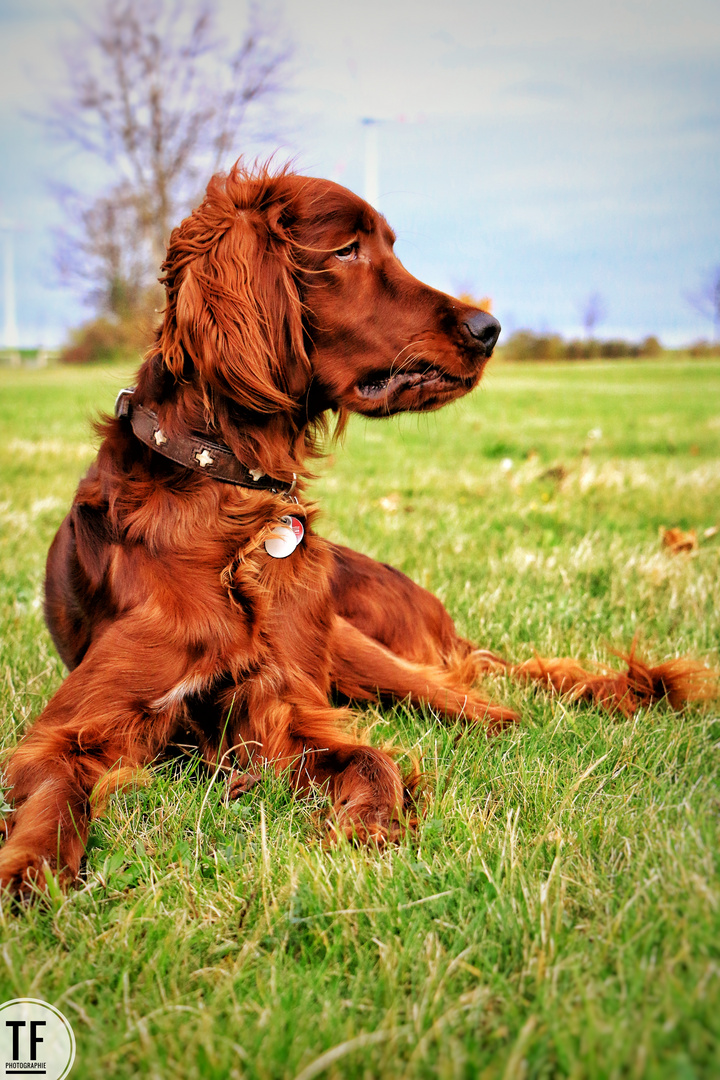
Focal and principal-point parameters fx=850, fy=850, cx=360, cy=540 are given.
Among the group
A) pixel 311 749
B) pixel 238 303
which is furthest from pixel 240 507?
pixel 311 749

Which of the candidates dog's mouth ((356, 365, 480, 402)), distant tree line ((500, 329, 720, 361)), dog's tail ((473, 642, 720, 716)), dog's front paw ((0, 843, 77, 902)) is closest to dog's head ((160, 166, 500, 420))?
dog's mouth ((356, 365, 480, 402))

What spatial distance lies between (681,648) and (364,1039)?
2.06m

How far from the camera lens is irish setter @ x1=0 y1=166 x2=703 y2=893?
70.7 inches

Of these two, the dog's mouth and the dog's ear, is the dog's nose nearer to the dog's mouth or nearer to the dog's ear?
the dog's mouth

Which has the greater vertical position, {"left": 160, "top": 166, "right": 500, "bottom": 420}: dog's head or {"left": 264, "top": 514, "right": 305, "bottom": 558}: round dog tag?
{"left": 160, "top": 166, "right": 500, "bottom": 420}: dog's head

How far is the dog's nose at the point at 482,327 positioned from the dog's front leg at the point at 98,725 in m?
1.04

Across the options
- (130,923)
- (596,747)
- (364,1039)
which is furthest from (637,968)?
(596,747)

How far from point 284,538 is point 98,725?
58 cm

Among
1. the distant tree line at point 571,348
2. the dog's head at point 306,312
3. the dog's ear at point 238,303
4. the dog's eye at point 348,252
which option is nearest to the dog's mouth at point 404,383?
Result: the dog's head at point 306,312

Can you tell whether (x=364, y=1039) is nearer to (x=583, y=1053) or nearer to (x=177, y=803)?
(x=583, y=1053)

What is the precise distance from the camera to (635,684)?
2.34 metres

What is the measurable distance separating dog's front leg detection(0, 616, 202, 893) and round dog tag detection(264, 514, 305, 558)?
0.33m

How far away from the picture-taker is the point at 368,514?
4719mm

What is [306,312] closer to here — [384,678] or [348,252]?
[348,252]
